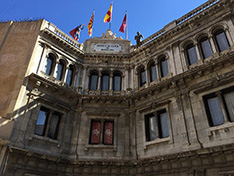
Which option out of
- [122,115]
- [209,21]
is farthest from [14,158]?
[209,21]

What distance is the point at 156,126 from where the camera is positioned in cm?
1420

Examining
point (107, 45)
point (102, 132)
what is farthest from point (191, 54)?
point (102, 132)

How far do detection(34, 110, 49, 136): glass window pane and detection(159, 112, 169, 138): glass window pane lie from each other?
8.49 meters

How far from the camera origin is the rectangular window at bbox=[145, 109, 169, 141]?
1393cm

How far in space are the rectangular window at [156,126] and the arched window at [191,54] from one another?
14.5ft

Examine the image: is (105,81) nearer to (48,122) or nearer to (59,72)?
(59,72)

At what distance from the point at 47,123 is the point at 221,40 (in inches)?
548

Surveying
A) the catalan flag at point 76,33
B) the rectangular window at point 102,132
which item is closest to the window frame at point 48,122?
the rectangular window at point 102,132

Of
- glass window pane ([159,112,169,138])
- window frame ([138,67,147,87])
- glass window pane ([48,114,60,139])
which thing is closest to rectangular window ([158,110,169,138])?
glass window pane ([159,112,169,138])

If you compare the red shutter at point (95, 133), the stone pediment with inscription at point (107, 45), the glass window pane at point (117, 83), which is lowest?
the red shutter at point (95, 133)

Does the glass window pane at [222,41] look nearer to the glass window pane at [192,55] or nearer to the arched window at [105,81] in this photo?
the glass window pane at [192,55]

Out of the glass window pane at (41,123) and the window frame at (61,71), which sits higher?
the window frame at (61,71)

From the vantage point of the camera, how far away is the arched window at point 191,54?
15178 mm

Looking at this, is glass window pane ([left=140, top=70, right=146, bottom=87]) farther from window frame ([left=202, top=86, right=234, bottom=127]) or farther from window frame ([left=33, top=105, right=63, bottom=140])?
window frame ([left=33, top=105, right=63, bottom=140])
